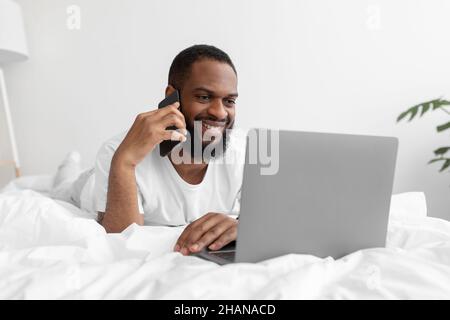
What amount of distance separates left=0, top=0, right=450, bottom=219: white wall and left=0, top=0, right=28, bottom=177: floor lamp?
134 millimetres

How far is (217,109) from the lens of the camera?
1.25 m

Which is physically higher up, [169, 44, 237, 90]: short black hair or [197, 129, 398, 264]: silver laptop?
[169, 44, 237, 90]: short black hair

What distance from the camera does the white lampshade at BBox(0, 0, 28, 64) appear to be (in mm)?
2096

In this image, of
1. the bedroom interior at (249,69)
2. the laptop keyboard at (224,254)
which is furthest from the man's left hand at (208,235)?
the bedroom interior at (249,69)

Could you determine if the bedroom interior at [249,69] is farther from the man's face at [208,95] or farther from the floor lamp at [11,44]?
the man's face at [208,95]

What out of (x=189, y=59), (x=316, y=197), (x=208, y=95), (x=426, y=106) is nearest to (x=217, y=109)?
(x=208, y=95)

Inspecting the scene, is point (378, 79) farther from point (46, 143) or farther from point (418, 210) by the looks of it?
point (46, 143)

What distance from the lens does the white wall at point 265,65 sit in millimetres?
2357

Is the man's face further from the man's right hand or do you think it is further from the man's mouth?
the man's right hand

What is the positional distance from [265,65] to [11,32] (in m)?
1.27

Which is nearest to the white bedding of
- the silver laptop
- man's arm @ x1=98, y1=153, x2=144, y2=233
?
the silver laptop

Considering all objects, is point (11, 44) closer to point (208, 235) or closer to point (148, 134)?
point (148, 134)

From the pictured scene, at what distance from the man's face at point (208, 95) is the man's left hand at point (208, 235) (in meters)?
0.48
